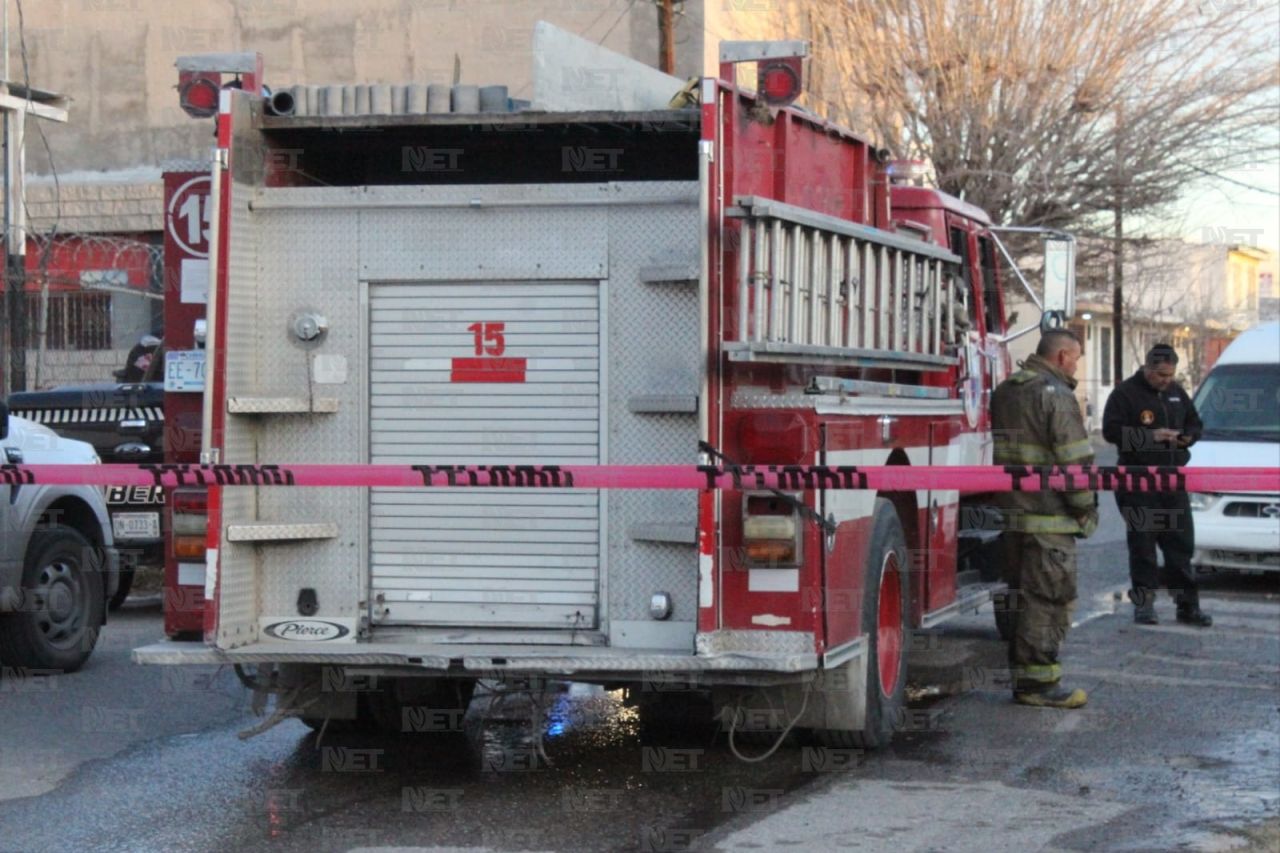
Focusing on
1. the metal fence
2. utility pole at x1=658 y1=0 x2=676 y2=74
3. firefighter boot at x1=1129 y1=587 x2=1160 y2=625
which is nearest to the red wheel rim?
firefighter boot at x1=1129 y1=587 x2=1160 y2=625

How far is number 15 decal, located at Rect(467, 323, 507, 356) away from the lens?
695cm

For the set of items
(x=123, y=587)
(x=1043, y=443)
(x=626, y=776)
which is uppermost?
(x=1043, y=443)

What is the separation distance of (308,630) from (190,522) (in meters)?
0.65

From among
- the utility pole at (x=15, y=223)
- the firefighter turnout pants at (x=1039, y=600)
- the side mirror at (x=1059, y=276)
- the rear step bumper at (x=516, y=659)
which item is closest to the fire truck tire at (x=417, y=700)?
the rear step bumper at (x=516, y=659)

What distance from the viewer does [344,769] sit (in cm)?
736

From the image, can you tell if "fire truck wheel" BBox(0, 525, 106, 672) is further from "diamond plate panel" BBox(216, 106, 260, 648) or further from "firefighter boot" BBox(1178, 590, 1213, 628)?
"firefighter boot" BBox(1178, 590, 1213, 628)

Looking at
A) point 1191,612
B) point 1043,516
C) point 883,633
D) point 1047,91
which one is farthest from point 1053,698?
point 1047,91

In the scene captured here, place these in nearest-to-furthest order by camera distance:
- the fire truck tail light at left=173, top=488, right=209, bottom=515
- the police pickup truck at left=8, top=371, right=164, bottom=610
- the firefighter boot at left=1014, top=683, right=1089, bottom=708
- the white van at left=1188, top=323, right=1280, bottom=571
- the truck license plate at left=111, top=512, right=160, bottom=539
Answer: the fire truck tail light at left=173, top=488, right=209, bottom=515 → the firefighter boot at left=1014, top=683, right=1089, bottom=708 → the truck license plate at left=111, top=512, right=160, bottom=539 → the police pickup truck at left=8, top=371, right=164, bottom=610 → the white van at left=1188, top=323, right=1280, bottom=571

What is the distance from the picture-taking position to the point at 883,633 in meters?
7.76

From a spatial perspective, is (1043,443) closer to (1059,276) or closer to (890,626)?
(1059,276)

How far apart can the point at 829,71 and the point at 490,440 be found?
765 inches

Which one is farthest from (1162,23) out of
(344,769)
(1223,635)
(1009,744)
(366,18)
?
(344,769)

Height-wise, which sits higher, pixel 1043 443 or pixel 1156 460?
pixel 1043 443

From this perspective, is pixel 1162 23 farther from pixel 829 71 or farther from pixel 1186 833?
pixel 1186 833
